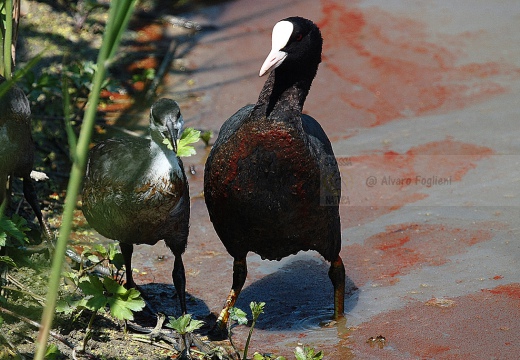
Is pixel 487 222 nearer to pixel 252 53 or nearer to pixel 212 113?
A: pixel 212 113

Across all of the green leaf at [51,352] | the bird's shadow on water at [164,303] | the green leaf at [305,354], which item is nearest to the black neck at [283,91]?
the green leaf at [305,354]

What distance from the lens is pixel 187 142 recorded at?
4426 millimetres

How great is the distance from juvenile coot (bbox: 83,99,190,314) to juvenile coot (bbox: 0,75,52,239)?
59cm

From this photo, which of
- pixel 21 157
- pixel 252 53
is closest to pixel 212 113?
pixel 252 53

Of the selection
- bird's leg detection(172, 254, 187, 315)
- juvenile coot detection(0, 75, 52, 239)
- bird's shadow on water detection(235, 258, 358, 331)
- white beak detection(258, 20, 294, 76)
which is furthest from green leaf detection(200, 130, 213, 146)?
white beak detection(258, 20, 294, 76)

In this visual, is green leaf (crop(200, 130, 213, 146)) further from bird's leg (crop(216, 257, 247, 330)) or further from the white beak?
the white beak

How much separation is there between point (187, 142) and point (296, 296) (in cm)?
171

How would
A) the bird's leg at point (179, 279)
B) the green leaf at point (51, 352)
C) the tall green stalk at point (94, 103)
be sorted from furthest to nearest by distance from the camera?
the bird's leg at point (179, 279) → the green leaf at point (51, 352) → the tall green stalk at point (94, 103)

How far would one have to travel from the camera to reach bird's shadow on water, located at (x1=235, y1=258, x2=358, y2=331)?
5232 mm

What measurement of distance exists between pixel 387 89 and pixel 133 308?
517 cm

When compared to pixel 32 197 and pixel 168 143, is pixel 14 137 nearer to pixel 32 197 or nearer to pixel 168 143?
pixel 32 197

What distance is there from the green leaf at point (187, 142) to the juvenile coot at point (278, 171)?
31 centimetres

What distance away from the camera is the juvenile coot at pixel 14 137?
5.10 meters

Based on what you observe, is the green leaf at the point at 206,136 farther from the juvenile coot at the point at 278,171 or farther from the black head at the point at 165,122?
the black head at the point at 165,122
